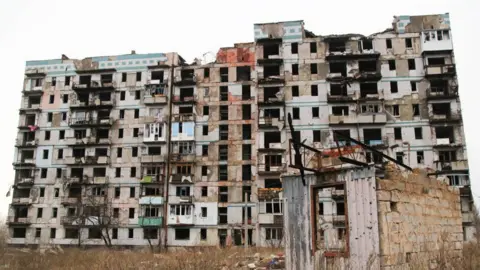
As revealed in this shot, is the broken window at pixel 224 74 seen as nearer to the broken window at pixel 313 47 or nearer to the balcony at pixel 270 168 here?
the broken window at pixel 313 47

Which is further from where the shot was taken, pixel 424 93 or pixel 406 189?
pixel 424 93

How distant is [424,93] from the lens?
46781 mm

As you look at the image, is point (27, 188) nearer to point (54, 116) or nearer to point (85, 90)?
point (54, 116)

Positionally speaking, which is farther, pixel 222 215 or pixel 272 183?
pixel 222 215

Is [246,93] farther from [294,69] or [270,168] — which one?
[270,168]

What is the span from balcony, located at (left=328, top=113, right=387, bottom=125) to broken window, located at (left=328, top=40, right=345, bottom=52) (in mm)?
8409

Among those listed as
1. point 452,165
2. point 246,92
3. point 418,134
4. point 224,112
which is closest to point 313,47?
point 246,92

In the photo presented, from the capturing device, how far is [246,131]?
51438 mm

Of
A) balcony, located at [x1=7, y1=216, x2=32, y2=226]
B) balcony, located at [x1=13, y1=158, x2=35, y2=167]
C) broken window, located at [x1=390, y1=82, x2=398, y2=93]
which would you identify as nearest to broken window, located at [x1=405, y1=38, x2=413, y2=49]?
broken window, located at [x1=390, y1=82, x2=398, y2=93]

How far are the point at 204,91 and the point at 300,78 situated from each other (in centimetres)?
1192

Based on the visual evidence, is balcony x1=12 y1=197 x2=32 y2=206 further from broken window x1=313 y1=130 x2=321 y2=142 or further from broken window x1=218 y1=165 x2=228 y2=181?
broken window x1=313 y1=130 x2=321 y2=142

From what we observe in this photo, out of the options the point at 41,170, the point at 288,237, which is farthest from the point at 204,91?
the point at 288,237

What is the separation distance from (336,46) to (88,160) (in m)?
32.8

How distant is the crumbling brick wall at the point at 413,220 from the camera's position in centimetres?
1355
